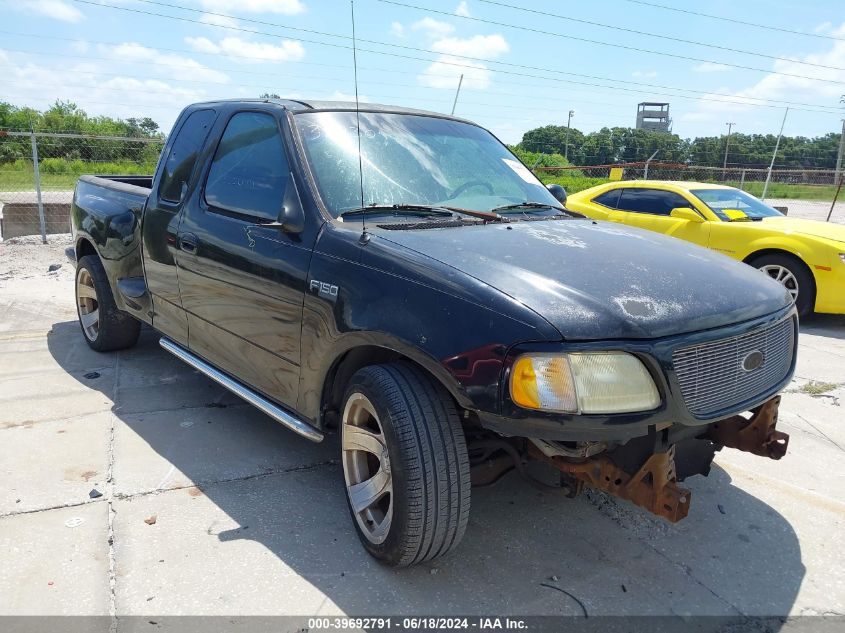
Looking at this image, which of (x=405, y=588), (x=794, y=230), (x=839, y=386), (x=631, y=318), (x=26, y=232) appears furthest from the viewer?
(x=26, y=232)

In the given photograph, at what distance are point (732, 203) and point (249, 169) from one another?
22.8ft

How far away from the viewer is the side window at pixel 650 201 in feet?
28.3

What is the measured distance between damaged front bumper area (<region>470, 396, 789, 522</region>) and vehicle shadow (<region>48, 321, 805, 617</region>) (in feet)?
1.22

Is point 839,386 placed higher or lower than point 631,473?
lower

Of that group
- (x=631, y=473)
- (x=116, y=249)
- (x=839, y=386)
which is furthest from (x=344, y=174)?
(x=839, y=386)

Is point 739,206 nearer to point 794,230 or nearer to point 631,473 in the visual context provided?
point 794,230

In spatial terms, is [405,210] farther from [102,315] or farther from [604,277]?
[102,315]

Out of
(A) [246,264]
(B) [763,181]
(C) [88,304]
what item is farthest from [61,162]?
(B) [763,181]

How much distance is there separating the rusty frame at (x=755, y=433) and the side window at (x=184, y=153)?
3172 mm

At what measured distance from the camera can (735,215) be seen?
8148mm

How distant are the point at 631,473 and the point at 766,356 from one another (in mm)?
761

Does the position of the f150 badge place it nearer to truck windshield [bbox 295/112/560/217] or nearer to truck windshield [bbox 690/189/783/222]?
truck windshield [bbox 295/112/560/217]

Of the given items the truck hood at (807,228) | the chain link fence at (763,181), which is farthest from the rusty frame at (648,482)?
the chain link fence at (763,181)

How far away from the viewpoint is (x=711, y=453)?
2834 millimetres
